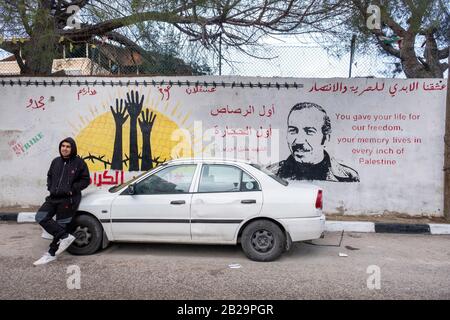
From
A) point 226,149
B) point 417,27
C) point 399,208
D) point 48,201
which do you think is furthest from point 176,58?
point 399,208

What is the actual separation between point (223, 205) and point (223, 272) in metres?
0.89

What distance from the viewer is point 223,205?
5.44m

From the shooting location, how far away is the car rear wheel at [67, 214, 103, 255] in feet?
18.5

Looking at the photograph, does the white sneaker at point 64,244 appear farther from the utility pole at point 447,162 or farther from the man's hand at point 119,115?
the utility pole at point 447,162

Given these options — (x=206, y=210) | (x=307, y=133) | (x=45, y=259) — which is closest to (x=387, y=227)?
(x=307, y=133)

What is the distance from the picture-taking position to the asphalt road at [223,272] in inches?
168

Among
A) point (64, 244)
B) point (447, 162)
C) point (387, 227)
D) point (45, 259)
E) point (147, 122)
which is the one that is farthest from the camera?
point (147, 122)

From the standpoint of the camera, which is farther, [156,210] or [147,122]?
[147,122]

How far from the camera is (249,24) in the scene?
26.4 feet

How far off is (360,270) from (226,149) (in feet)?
12.8

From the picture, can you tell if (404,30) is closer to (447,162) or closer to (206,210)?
(447,162)

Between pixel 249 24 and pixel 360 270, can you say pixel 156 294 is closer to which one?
pixel 360 270
